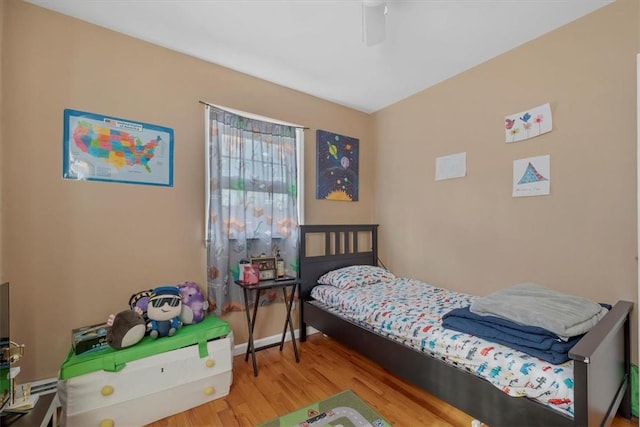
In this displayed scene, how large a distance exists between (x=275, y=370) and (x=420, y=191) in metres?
2.13

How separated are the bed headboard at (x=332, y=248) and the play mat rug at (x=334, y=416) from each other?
1045 millimetres

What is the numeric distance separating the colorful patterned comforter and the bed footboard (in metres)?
0.08

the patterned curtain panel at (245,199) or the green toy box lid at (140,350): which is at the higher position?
the patterned curtain panel at (245,199)

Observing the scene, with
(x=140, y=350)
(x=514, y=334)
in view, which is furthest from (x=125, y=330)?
(x=514, y=334)

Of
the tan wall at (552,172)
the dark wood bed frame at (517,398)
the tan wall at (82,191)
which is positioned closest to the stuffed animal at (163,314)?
the tan wall at (82,191)

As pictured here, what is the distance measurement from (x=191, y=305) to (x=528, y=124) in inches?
111

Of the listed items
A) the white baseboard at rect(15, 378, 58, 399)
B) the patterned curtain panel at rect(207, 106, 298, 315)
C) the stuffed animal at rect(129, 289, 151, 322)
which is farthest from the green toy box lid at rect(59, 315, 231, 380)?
the patterned curtain panel at rect(207, 106, 298, 315)

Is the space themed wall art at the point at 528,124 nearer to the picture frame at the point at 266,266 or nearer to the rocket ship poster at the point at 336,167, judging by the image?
the rocket ship poster at the point at 336,167

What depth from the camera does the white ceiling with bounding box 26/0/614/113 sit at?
72.0 inches

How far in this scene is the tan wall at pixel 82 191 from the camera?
5.80ft

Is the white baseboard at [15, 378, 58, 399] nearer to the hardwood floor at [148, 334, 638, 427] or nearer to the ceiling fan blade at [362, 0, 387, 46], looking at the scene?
the hardwood floor at [148, 334, 638, 427]

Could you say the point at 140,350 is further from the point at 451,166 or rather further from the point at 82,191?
the point at 451,166

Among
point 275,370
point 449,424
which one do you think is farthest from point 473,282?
point 275,370

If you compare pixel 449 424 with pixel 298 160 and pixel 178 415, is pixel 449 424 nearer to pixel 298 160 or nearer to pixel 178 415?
pixel 178 415
